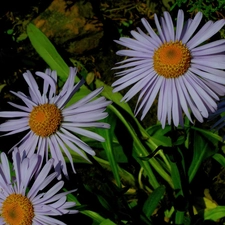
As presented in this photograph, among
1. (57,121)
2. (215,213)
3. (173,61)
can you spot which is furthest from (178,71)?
(215,213)

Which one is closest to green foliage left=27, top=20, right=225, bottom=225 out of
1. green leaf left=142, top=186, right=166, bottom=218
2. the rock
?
green leaf left=142, top=186, right=166, bottom=218

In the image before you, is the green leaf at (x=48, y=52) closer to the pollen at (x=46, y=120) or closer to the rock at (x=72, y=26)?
the rock at (x=72, y=26)

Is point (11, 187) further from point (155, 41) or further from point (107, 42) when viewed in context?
point (107, 42)

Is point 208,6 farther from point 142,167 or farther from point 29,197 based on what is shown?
point 29,197

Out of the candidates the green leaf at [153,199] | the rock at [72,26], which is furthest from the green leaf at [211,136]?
the rock at [72,26]

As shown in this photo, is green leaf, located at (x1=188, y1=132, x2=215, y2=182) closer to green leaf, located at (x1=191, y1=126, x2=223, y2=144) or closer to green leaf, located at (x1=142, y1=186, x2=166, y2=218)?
green leaf, located at (x1=191, y1=126, x2=223, y2=144)

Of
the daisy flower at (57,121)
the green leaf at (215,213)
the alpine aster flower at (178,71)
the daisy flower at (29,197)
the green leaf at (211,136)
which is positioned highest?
the alpine aster flower at (178,71)

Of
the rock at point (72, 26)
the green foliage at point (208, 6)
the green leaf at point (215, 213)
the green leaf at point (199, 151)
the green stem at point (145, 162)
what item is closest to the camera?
the green leaf at point (215, 213)

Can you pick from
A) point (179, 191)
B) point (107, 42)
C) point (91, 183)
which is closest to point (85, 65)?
point (107, 42)
